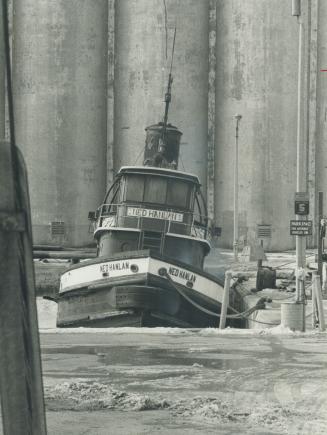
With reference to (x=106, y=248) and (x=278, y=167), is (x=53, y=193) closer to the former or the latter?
(x=278, y=167)

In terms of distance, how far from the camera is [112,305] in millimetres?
23781

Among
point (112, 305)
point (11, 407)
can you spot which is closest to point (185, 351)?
point (112, 305)

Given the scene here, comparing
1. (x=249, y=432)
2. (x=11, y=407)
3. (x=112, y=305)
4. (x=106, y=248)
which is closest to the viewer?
(x=11, y=407)

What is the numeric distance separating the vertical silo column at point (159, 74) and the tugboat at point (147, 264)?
24.5 m

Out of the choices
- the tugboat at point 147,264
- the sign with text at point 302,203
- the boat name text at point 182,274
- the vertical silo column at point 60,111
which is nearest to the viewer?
the sign with text at point 302,203

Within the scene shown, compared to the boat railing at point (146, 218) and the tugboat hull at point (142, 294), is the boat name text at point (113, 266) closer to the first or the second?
the tugboat hull at point (142, 294)

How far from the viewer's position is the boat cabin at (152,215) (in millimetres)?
25969

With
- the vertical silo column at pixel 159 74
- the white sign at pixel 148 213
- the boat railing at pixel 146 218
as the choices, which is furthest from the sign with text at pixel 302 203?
the vertical silo column at pixel 159 74

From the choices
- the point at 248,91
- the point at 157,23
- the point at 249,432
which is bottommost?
the point at 249,432

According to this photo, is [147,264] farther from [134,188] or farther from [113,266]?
[134,188]

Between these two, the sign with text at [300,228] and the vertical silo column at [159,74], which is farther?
the vertical silo column at [159,74]

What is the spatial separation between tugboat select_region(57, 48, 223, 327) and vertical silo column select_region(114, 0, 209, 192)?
80.4ft

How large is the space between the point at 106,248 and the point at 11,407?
22.3m

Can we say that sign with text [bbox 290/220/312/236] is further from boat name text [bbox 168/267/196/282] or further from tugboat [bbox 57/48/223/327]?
boat name text [bbox 168/267/196/282]
